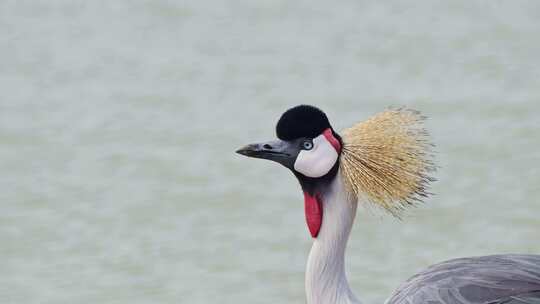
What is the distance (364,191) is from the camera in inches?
144

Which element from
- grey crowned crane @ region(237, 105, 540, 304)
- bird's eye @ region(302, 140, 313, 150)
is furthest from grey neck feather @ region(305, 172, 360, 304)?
bird's eye @ region(302, 140, 313, 150)

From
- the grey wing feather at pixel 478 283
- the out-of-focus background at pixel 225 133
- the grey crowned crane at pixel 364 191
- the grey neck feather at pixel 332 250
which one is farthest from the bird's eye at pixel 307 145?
the out-of-focus background at pixel 225 133

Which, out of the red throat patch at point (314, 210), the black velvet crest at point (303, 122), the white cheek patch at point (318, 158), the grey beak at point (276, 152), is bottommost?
the red throat patch at point (314, 210)

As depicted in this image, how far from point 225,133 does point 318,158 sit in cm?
216

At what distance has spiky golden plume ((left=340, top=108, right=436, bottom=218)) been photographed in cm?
364

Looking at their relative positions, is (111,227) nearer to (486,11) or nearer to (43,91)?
(43,91)

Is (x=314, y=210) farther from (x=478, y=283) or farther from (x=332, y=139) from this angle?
(x=478, y=283)

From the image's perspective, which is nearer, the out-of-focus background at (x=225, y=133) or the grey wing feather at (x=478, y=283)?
the grey wing feather at (x=478, y=283)

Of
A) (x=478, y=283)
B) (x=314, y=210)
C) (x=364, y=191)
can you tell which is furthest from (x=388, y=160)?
(x=478, y=283)

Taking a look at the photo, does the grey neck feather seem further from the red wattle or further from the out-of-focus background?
the out-of-focus background

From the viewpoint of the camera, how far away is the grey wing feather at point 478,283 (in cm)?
356

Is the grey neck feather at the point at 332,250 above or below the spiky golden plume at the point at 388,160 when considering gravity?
below

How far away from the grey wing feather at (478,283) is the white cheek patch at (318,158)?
389 mm

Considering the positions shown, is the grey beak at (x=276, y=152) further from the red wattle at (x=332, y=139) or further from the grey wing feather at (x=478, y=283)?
the grey wing feather at (x=478, y=283)
